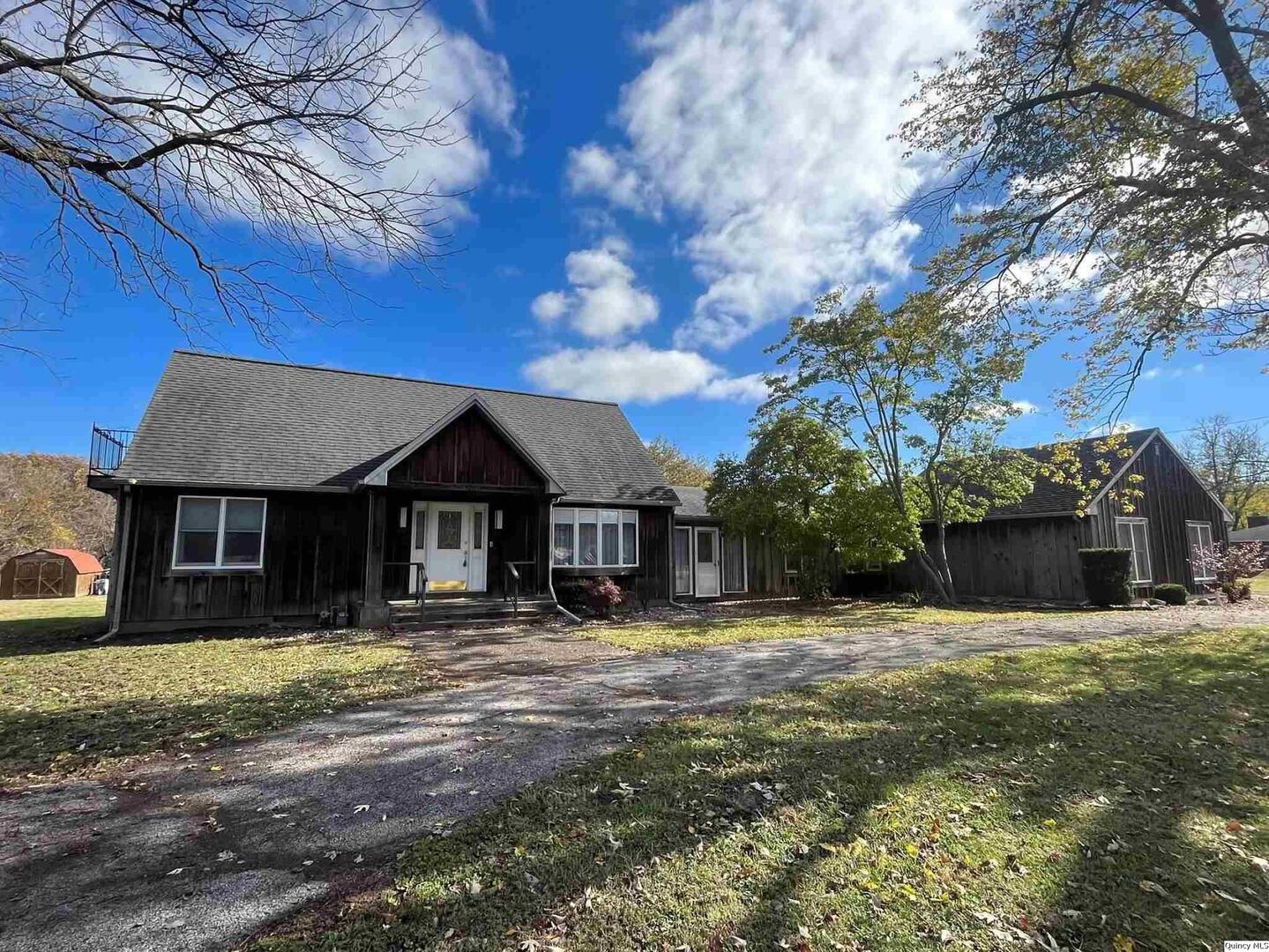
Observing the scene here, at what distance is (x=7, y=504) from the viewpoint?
3334 centimetres

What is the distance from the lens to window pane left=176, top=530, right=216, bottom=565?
12.3 m

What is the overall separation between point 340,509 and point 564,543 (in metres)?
5.59

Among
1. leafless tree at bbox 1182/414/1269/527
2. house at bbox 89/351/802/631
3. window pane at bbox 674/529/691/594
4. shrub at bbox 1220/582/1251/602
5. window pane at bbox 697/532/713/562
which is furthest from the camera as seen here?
leafless tree at bbox 1182/414/1269/527

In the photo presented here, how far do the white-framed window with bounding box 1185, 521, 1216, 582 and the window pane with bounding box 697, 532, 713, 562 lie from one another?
54.6 ft

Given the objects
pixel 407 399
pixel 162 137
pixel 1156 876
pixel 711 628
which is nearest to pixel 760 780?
pixel 1156 876

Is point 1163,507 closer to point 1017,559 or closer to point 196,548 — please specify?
point 1017,559

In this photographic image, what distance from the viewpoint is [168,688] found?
274 inches

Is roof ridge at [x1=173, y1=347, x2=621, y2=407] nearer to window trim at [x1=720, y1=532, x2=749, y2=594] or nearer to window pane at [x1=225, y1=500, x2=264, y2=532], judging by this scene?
window pane at [x1=225, y1=500, x2=264, y2=532]

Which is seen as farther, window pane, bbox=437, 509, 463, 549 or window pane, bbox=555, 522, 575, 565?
window pane, bbox=555, 522, 575, 565

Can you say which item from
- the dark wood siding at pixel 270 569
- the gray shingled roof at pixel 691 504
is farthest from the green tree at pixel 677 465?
the dark wood siding at pixel 270 569

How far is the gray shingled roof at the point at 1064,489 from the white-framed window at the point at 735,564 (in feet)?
27.8

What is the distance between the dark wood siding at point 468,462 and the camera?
12.9 m

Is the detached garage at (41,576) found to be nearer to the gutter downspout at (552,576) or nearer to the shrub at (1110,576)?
the gutter downspout at (552,576)

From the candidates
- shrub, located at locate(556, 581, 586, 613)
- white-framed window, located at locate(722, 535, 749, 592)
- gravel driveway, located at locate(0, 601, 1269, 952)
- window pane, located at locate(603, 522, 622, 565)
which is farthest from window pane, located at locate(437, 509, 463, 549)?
white-framed window, located at locate(722, 535, 749, 592)
